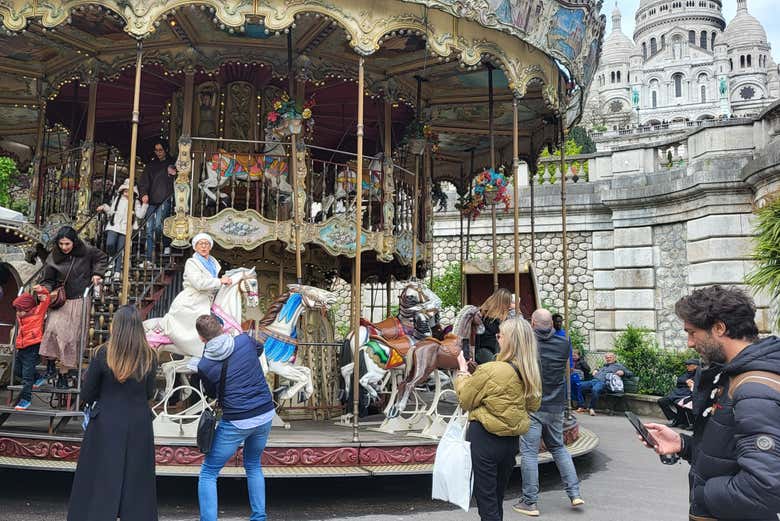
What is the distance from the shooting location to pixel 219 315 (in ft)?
28.4

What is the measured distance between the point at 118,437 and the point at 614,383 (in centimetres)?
1534

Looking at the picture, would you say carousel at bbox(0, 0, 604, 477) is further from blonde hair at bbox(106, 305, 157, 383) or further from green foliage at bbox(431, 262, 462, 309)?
green foliage at bbox(431, 262, 462, 309)

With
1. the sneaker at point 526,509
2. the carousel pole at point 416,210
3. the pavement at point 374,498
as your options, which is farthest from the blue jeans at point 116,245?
the sneaker at point 526,509

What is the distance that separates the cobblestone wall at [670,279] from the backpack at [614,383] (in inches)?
92.5

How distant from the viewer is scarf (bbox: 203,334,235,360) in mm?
5461

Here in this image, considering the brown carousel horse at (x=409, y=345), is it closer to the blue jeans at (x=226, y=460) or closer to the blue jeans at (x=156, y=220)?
the blue jeans at (x=156, y=220)

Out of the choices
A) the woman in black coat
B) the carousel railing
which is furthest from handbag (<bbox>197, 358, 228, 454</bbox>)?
the carousel railing

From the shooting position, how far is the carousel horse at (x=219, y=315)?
8734 millimetres

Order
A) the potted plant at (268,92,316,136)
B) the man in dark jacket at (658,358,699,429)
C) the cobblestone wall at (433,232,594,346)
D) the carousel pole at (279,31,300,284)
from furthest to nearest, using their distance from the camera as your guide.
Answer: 1. the cobblestone wall at (433,232,594,346)
2. the man in dark jacket at (658,358,699,429)
3. the potted plant at (268,92,316,136)
4. the carousel pole at (279,31,300,284)

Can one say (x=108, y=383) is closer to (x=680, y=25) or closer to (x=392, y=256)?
(x=392, y=256)

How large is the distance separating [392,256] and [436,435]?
3811mm

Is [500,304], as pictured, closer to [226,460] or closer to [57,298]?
[226,460]

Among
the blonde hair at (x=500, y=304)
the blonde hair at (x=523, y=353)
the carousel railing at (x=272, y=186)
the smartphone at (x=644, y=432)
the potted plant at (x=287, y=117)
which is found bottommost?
the smartphone at (x=644, y=432)

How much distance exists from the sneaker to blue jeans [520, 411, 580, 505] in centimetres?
4
